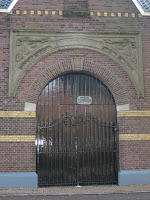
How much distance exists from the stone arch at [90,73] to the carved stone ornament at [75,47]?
0.32 m

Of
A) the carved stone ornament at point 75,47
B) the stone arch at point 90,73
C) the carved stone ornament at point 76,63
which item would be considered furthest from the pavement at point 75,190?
the carved stone ornament at point 76,63

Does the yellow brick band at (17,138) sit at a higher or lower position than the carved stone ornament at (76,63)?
lower

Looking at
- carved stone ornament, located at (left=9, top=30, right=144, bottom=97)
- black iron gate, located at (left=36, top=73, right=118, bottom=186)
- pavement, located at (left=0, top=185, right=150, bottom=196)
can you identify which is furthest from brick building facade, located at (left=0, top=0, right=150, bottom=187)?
pavement, located at (left=0, top=185, right=150, bottom=196)

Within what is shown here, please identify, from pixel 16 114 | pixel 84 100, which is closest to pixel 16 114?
pixel 16 114

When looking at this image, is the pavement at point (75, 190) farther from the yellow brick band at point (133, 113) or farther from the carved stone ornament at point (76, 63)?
the carved stone ornament at point (76, 63)

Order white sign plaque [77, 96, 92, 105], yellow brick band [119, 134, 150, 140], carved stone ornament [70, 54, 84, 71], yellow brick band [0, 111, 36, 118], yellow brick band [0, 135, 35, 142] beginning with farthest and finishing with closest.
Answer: white sign plaque [77, 96, 92, 105]
carved stone ornament [70, 54, 84, 71]
yellow brick band [119, 134, 150, 140]
yellow brick band [0, 111, 36, 118]
yellow brick band [0, 135, 35, 142]

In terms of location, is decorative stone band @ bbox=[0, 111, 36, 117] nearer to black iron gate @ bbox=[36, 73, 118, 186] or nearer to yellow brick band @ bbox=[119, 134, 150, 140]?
black iron gate @ bbox=[36, 73, 118, 186]

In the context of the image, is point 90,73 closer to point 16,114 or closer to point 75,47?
point 75,47

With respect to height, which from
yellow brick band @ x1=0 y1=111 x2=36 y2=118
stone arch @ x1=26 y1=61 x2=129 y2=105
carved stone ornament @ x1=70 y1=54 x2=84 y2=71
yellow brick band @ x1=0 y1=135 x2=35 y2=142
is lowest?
yellow brick band @ x1=0 y1=135 x2=35 y2=142

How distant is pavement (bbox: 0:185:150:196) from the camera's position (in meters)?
7.97

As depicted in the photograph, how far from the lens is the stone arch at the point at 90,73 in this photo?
9141 mm

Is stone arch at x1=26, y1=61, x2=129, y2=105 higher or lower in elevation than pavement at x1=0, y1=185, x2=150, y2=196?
higher

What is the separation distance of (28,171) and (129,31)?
20.2ft

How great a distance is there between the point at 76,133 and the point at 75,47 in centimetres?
310
